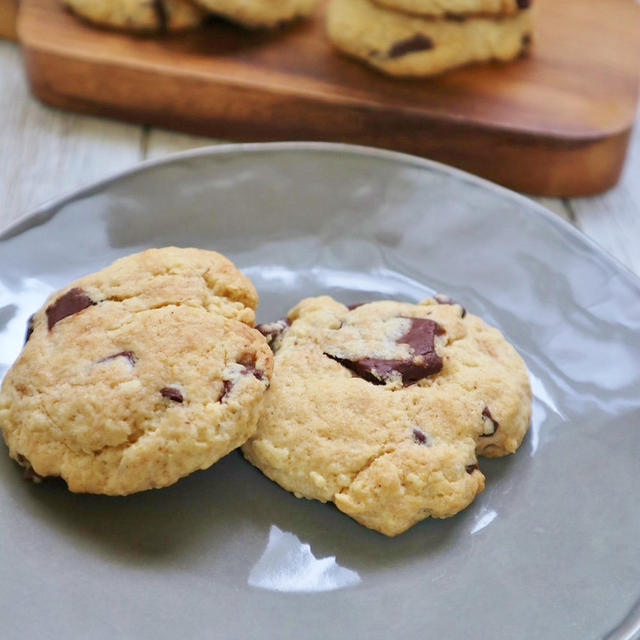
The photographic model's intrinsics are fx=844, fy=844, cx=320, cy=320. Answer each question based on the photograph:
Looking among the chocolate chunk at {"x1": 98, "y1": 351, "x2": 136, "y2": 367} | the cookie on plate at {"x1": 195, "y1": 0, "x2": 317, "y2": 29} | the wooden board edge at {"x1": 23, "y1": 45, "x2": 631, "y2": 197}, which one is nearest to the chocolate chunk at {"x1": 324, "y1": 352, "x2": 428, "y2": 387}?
the chocolate chunk at {"x1": 98, "y1": 351, "x2": 136, "y2": 367}

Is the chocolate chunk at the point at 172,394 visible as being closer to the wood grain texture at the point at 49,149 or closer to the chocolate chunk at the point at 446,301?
the chocolate chunk at the point at 446,301

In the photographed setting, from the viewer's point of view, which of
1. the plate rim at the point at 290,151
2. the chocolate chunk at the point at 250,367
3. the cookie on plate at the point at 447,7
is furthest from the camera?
the cookie on plate at the point at 447,7

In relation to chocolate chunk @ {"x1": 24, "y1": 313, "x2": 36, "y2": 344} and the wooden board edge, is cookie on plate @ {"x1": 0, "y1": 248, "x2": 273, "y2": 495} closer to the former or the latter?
chocolate chunk @ {"x1": 24, "y1": 313, "x2": 36, "y2": 344}

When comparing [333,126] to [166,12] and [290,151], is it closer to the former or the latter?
[290,151]

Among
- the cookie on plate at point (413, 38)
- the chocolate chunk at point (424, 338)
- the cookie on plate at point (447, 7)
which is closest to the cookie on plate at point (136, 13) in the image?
the cookie on plate at point (413, 38)

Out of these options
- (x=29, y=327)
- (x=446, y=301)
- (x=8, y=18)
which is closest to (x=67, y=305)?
(x=29, y=327)

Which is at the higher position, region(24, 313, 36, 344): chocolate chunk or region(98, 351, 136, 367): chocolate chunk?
region(98, 351, 136, 367): chocolate chunk
